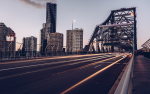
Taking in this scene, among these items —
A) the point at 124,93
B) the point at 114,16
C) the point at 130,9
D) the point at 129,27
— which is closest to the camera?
the point at 124,93

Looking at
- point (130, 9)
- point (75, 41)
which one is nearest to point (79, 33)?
point (75, 41)

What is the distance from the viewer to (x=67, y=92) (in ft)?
17.6

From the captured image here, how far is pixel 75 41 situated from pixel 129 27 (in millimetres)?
101793

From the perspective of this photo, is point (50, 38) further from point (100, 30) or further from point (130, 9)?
point (130, 9)

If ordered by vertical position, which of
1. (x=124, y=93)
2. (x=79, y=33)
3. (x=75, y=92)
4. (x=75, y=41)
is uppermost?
(x=79, y=33)

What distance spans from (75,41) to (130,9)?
323 ft

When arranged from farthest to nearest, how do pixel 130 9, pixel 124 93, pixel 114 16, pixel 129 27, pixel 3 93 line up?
pixel 114 16 < pixel 130 9 < pixel 129 27 < pixel 3 93 < pixel 124 93

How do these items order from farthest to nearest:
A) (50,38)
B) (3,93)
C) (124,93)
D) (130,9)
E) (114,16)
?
1. (50,38)
2. (114,16)
3. (130,9)
4. (3,93)
5. (124,93)

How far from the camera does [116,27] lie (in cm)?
10056

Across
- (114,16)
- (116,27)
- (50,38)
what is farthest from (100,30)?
(50,38)

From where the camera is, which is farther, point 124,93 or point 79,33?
point 79,33

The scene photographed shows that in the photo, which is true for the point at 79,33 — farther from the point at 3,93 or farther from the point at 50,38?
the point at 3,93

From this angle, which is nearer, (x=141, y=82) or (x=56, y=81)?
(x=141, y=82)

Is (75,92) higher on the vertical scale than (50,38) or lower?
lower
